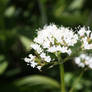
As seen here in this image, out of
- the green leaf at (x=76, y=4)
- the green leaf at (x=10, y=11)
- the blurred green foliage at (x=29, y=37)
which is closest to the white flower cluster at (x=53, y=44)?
the blurred green foliage at (x=29, y=37)

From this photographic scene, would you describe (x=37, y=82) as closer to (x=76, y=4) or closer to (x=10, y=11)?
(x=10, y=11)

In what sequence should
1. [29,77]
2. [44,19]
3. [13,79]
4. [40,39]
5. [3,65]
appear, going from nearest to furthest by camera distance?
[40,39] < [3,65] < [29,77] < [13,79] < [44,19]

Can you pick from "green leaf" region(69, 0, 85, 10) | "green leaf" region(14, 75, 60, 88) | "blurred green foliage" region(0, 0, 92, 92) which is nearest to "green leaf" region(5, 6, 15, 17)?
"blurred green foliage" region(0, 0, 92, 92)

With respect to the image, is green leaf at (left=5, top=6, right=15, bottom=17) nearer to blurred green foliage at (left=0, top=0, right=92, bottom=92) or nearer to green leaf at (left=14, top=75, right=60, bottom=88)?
blurred green foliage at (left=0, top=0, right=92, bottom=92)

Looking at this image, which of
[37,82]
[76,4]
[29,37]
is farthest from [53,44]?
[76,4]

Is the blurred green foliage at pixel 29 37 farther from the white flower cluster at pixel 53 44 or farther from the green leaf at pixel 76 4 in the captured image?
the white flower cluster at pixel 53 44

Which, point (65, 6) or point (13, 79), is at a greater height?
point (65, 6)

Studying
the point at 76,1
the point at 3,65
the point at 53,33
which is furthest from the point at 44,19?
the point at 53,33

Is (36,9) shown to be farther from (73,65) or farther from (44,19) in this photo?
(73,65)
